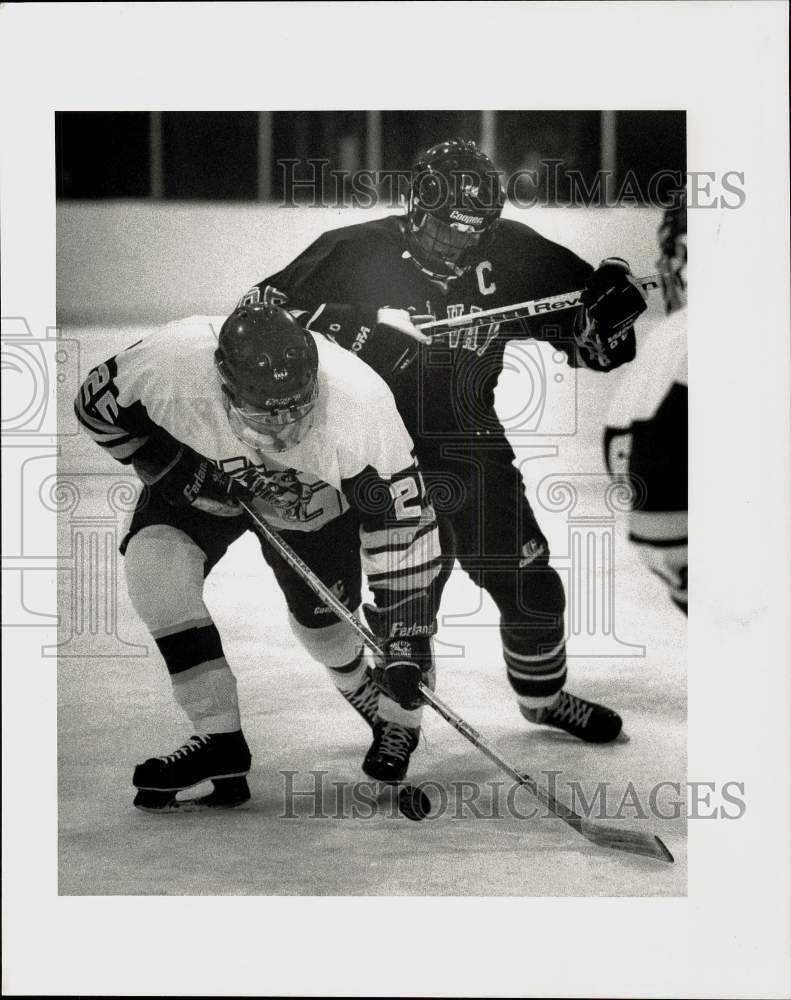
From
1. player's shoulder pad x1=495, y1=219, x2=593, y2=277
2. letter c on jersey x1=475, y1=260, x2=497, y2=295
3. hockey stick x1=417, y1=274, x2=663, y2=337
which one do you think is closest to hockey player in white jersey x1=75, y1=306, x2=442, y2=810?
hockey stick x1=417, y1=274, x2=663, y2=337

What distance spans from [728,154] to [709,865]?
1.43 meters

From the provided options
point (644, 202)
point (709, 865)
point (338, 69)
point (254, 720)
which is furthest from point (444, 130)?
point (709, 865)

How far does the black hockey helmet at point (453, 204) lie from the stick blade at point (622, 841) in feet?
3.81

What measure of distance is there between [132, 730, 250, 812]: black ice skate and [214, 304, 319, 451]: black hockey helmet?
0.63 meters

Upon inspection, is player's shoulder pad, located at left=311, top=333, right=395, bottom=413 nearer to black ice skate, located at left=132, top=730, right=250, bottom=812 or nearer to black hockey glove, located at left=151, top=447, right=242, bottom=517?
black hockey glove, located at left=151, top=447, right=242, bottom=517

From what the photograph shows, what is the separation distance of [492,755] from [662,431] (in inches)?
28.9

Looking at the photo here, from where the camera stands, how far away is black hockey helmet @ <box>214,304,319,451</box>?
8.03 feet

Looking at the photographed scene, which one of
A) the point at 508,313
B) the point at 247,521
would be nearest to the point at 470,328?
the point at 508,313

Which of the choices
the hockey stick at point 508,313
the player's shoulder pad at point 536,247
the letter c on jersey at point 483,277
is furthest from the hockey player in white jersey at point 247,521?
the player's shoulder pad at point 536,247

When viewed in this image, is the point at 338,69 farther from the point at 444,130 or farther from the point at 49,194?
the point at 49,194

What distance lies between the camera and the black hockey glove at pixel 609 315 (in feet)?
8.18

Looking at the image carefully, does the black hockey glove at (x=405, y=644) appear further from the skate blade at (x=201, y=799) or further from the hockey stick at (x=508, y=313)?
the hockey stick at (x=508, y=313)

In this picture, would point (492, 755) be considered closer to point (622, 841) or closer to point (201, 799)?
point (622, 841)

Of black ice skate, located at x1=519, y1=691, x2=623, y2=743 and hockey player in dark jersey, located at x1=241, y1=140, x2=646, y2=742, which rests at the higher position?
hockey player in dark jersey, located at x1=241, y1=140, x2=646, y2=742
